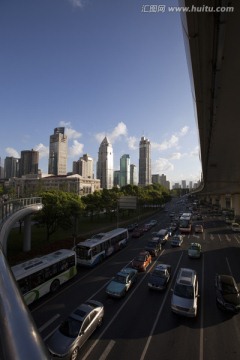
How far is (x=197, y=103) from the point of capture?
37.6 feet

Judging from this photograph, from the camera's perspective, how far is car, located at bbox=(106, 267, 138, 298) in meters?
17.3

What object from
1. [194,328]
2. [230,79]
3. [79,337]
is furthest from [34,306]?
[230,79]

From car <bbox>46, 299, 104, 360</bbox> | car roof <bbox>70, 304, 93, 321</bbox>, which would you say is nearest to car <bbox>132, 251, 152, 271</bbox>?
car <bbox>46, 299, 104, 360</bbox>

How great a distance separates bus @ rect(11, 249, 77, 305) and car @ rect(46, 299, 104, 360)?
478 cm

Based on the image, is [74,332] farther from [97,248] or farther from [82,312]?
[97,248]

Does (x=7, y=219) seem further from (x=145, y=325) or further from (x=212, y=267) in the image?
(x=212, y=267)

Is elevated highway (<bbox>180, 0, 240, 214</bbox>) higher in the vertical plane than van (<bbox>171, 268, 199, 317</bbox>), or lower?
higher

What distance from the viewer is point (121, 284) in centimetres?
1802

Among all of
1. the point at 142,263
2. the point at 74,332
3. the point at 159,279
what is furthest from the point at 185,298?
the point at 142,263

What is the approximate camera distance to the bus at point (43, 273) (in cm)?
1636

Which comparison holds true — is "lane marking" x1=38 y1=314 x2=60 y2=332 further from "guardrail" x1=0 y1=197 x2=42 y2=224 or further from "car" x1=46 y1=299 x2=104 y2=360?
"guardrail" x1=0 y1=197 x2=42 y2=224

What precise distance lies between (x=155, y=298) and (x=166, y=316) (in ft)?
8.56

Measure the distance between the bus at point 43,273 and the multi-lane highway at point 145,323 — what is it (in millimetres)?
724

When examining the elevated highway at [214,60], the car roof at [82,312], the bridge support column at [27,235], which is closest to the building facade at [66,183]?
the bridge support column at [27,235]
